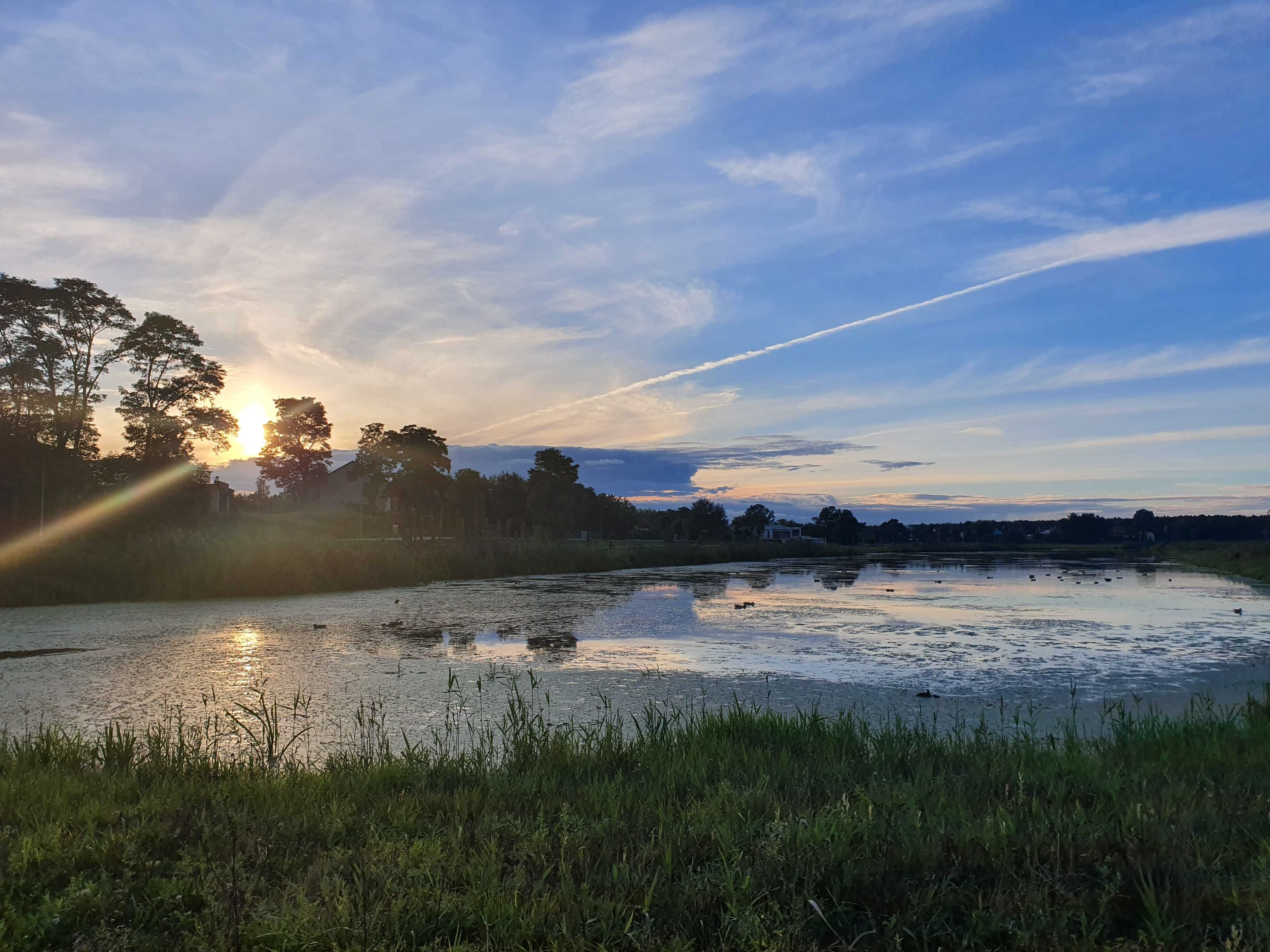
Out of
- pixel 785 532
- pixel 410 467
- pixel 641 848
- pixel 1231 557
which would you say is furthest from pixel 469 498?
pixel 785 532

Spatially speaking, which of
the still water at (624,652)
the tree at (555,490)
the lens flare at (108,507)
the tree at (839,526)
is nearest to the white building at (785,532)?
the tree at (839,526)

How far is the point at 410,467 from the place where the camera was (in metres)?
47.9

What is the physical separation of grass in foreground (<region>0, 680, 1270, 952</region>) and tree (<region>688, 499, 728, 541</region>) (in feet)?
212

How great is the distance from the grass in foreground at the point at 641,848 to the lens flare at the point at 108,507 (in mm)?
18827

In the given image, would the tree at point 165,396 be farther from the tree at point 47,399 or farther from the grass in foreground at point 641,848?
the grass in foreground at point 641,848

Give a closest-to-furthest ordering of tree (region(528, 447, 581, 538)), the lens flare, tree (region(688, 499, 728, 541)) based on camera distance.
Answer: the lens flare
tree (region(528, 447, 581, 538))
tree (region(688, 499, 728, 541))

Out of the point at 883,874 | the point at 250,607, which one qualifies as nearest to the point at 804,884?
the point at 883,874

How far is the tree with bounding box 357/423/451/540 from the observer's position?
47.3m

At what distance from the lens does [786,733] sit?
5.06 metres

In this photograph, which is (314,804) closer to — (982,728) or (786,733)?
(786,733)

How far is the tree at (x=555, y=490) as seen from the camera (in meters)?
57.1

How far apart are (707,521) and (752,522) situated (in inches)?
467

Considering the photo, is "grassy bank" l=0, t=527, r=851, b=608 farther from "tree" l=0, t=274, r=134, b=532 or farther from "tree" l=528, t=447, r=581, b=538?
"tree" l=528, t=447, r=581, b=538

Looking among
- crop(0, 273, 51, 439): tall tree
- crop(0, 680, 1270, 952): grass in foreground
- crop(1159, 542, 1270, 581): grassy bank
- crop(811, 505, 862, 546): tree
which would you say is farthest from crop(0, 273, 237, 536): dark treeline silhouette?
crop(811, 505, 862, 546): tree
